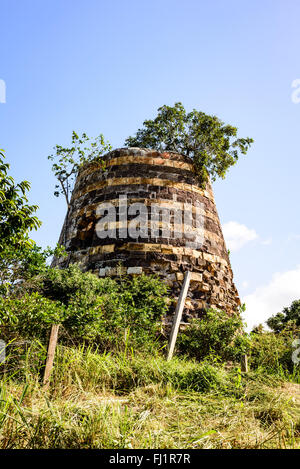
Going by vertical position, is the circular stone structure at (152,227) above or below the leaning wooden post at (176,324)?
above

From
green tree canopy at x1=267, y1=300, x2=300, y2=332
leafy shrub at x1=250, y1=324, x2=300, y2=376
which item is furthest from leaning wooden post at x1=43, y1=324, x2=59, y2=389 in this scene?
green tree canopy at x1=267, y1=300, x2=300, y2=332

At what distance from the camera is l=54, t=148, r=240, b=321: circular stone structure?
826 cm

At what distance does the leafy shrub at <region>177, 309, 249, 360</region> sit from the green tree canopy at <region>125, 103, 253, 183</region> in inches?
170

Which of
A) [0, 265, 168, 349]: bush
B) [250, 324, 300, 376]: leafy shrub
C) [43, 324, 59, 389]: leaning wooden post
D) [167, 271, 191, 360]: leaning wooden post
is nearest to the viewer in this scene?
[43, 324, 59, 389]: leaning wooden post

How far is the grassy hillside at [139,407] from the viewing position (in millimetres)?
2719

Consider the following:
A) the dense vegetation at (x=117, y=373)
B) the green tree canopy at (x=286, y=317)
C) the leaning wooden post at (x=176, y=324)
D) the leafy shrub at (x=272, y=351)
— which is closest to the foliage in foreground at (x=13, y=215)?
the dense vegetation at (x=117, y=373)

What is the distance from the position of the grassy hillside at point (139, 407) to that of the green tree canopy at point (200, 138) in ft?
21.2

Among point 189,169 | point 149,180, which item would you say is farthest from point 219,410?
point 189,169

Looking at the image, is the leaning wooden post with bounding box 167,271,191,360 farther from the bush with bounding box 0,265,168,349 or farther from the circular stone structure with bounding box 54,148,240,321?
the circular stone structure with bounding box 54,148,240,321

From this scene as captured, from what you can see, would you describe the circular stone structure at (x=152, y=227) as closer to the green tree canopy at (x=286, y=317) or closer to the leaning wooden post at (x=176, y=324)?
the leaning wooden post at (x=176, y=324)

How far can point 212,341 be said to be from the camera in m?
7.25

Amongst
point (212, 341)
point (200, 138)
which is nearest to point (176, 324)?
point (212, 341)
